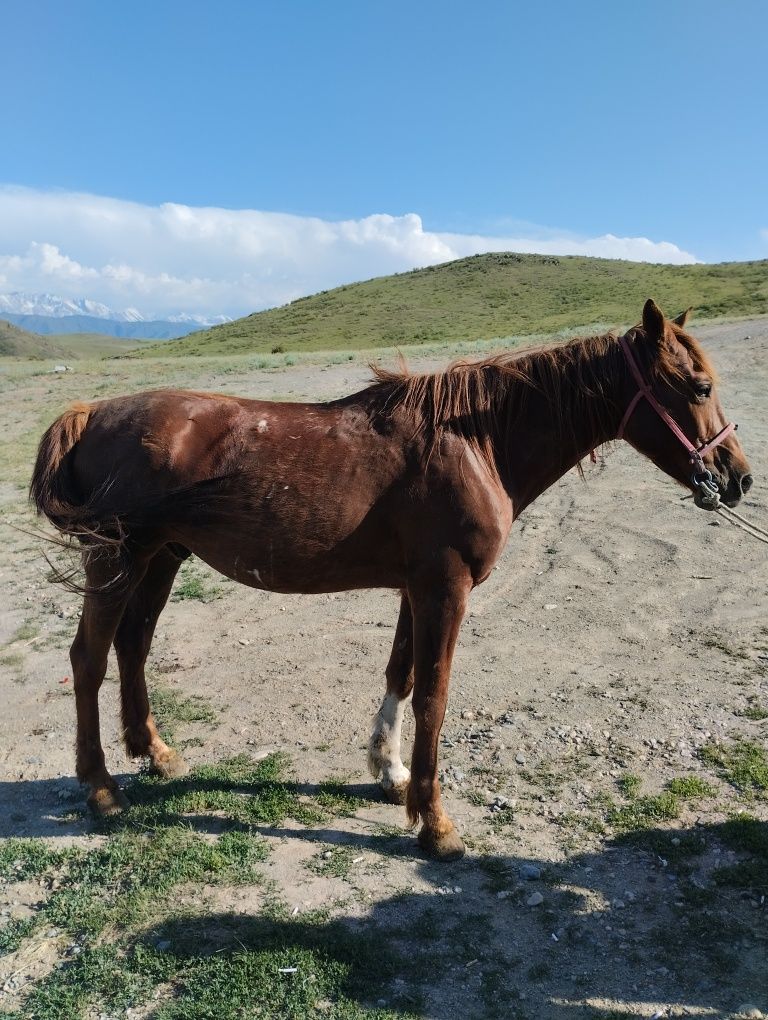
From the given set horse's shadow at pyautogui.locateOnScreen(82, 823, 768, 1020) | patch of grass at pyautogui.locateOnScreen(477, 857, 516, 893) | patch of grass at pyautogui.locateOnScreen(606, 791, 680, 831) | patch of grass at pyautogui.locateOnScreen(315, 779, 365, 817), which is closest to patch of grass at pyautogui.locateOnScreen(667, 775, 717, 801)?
patch of grass at pyautogui.locateOnScreen(606, 791, 680, 831)

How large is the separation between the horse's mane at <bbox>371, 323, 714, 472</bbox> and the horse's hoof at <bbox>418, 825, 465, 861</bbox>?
196 centimetres

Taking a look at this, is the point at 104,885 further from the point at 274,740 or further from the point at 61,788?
the point at 274,740

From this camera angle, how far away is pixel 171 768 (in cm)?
434

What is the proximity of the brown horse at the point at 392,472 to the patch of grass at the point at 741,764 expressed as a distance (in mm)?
1687

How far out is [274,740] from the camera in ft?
15.6

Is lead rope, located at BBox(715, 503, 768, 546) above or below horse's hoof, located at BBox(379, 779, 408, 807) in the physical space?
above

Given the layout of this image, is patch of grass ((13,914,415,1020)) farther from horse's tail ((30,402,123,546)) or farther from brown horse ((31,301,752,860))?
horse's tail ((30,402,123,546))

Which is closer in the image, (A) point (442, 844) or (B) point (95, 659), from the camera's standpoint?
(A) point (442, 844)

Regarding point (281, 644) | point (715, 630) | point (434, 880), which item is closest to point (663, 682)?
point (715, 630)

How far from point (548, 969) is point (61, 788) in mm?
2970

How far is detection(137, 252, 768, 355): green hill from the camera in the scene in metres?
49.9

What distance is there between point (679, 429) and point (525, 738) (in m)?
2.29

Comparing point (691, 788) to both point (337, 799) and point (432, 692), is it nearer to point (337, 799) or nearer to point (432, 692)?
point (432, 692)

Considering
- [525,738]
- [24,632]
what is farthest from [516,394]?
[24,632]
